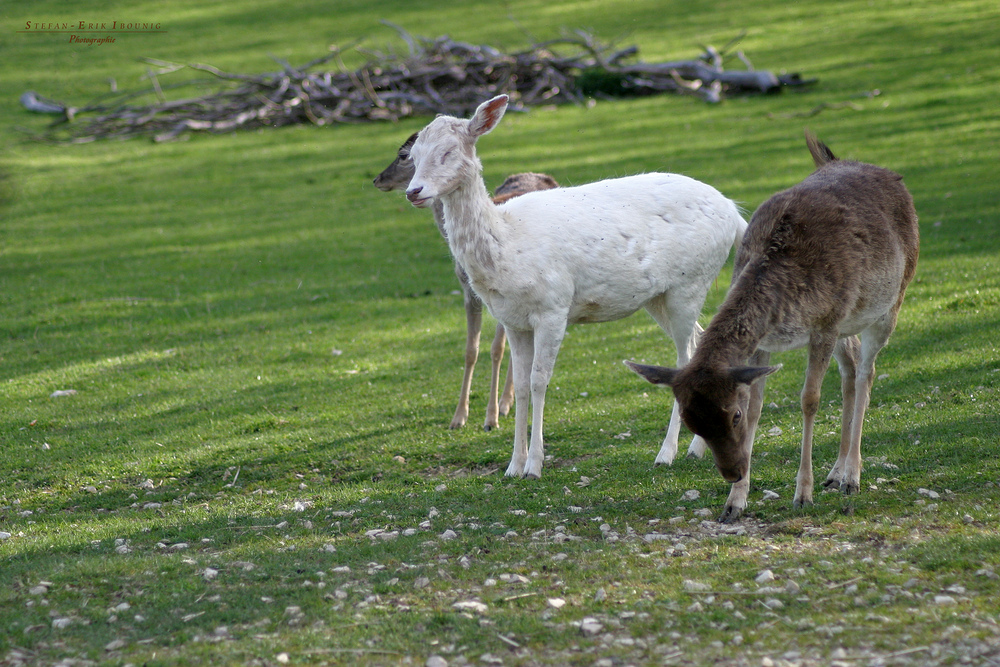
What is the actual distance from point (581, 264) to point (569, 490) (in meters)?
1.75

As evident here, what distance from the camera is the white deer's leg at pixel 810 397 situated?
630 centimetres

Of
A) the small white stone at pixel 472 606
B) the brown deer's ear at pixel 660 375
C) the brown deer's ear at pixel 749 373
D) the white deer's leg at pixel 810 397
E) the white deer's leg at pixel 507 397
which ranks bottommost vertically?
the white deer's leg at pixel 507 397

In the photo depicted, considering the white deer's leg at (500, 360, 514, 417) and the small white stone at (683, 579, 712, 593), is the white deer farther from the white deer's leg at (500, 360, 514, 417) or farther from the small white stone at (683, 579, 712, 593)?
→ the small white stone at (683, 579, 712, 593)

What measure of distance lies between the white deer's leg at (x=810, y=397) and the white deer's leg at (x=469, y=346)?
3.81 meters

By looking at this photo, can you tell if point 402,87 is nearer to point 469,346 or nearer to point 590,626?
point 469,346

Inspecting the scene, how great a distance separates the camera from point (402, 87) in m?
26.3

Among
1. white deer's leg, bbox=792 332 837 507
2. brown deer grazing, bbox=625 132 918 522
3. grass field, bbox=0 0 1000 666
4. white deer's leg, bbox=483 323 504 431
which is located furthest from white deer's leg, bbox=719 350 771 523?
white deer's leg, bbox=483 323 504 431

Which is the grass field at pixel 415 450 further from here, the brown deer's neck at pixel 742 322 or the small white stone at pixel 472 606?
the brown deer's neck at pixel 742 322

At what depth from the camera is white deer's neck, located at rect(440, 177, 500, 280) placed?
749 centimetres

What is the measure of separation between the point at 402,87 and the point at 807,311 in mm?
21710

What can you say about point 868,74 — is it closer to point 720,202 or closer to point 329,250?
point 329,250

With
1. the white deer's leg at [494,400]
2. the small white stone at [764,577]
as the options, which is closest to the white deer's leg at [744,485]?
the small white stone at [764,577]

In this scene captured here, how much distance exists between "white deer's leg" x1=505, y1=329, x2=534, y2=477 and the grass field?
0.86 feet

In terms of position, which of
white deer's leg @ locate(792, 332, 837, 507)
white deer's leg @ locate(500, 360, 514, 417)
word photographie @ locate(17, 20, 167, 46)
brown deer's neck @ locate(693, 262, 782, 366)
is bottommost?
white deer's leg @ locate(500, 360, 514, 417)
